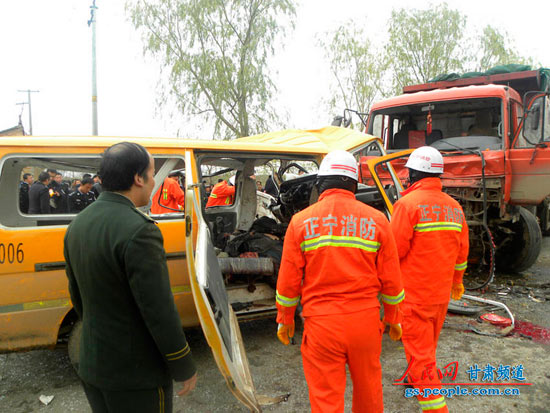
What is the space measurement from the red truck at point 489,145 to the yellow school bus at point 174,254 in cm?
131

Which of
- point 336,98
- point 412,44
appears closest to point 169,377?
point 336,98

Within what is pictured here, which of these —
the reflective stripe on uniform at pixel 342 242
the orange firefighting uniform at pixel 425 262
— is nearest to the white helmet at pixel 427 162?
the orange firefighting uniform at pixel 425 262

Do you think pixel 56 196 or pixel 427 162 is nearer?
pixel 427 162

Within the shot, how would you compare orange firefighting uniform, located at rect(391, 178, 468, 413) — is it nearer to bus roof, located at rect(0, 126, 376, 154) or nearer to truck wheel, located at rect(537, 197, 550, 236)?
bus roof, located at rect(0, 126, 376, 154)

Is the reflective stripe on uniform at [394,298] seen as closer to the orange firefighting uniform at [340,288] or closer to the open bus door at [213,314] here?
the orange firefighting uniform at [340,288]

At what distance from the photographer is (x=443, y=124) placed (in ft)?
21.0

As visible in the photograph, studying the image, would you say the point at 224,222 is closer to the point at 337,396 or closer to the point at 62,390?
the point at 62,390

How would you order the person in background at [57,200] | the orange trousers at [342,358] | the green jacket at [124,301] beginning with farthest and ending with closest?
the person in background at [57,200], the orange trousers at [342,358], the green jacket at [124,301]

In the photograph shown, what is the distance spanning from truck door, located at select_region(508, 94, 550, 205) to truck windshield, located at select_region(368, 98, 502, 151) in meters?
0.36

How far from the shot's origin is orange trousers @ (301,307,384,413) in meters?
1.93

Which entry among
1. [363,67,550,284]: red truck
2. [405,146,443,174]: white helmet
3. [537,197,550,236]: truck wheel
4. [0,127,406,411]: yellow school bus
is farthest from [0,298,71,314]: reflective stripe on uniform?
[537,197,550,236]: truck wheel

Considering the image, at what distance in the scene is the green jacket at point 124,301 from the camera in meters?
1.38

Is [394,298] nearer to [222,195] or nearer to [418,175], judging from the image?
[418,175]

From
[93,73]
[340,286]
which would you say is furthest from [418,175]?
[93,73]
